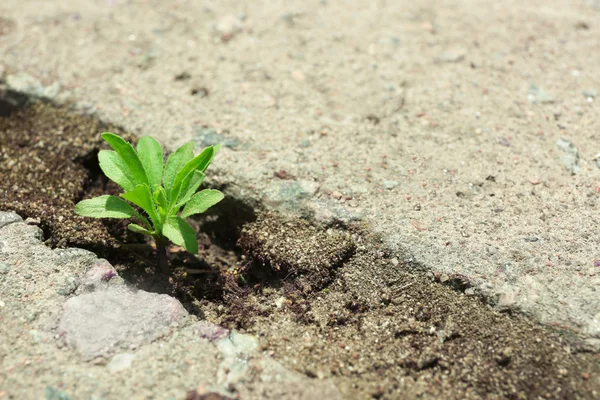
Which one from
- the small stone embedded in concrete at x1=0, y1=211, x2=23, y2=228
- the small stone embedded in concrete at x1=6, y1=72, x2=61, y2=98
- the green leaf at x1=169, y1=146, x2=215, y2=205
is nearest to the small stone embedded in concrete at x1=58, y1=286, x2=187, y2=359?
the green leaf at x1=169, y1=146, x2=215, y2=205

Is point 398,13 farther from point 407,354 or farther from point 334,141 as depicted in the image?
point 407,354

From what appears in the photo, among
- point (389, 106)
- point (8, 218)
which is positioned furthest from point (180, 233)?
point (389, 106)

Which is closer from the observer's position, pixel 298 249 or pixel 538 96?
pixel 298 249

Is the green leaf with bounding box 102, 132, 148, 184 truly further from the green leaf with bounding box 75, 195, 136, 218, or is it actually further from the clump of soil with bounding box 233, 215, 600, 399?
the clump of soil with bounding box 233, 215, 600, 399

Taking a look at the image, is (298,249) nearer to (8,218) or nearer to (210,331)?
(210,331)

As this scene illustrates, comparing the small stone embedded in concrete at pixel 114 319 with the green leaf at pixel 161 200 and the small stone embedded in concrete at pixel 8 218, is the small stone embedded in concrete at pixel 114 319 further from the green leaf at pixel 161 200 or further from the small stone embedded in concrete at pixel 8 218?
the small stone embedded in concrete at pixel 8 218
